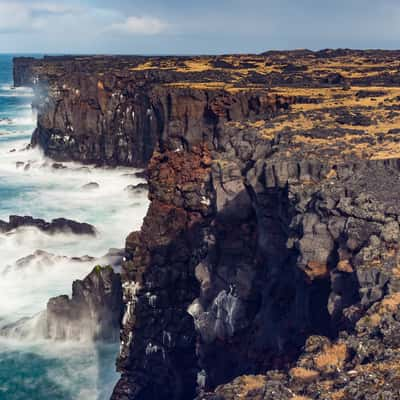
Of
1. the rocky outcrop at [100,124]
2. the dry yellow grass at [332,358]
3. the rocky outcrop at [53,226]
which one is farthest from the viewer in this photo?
the rocky outcrop at [100,124]

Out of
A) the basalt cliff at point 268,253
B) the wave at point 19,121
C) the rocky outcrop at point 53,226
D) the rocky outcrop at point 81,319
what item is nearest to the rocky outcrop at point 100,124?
the rocky outcrop at point 53,226

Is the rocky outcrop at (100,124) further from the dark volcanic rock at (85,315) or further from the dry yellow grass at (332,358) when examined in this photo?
the dry yellow grass at (332,358)

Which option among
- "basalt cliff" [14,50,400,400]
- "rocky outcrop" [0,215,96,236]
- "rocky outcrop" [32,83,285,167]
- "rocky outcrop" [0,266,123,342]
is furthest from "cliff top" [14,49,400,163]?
"rocky outcrop" [0,215,96,236]

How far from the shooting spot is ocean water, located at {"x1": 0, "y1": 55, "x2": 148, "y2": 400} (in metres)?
35.7

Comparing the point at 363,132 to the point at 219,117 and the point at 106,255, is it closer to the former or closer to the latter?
the point at 219,117

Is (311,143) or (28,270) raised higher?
(311,143)

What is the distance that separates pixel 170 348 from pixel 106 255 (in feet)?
57.5

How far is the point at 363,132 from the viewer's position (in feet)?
112

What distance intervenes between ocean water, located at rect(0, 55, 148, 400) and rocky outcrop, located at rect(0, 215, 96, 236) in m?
0.67

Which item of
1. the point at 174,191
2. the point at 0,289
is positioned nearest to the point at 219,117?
the point at 174,191

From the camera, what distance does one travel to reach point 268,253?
26.7 metres

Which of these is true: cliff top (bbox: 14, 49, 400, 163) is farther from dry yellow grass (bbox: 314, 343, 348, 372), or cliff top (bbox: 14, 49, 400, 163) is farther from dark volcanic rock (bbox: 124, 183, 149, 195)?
dry yellow grass (bbox: 314, 343, 348, 372)

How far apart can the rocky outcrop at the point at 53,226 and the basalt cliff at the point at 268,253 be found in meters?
13.4

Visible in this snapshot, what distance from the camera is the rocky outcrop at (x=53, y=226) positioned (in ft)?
189
